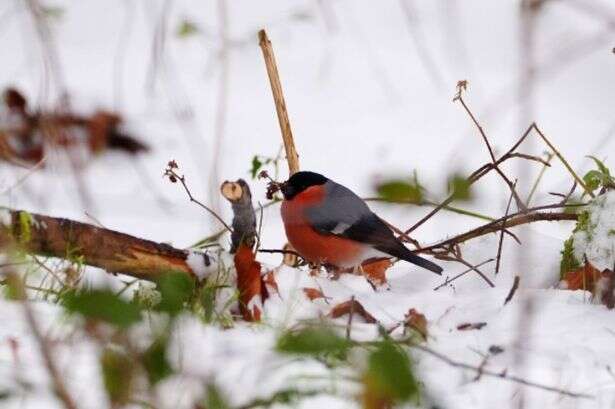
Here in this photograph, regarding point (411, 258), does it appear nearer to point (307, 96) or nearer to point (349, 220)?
point (349, 220)

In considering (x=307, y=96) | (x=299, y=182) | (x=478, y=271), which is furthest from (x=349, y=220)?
(x=307, y=96)

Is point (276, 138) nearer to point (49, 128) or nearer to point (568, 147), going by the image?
point (568, 147)

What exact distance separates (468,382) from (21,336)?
719 millimetres

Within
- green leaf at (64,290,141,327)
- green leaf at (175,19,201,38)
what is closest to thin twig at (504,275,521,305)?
green leaf at (64,290,141,327)

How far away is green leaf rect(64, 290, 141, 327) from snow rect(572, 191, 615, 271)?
152 centimetres

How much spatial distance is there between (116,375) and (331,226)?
1859 mm

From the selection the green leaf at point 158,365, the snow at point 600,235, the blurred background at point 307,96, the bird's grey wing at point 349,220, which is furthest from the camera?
the blurred background at point 307,96

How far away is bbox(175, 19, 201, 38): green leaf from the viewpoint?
4039 mm

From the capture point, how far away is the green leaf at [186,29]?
13.3ft

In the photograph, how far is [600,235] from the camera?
2.37m

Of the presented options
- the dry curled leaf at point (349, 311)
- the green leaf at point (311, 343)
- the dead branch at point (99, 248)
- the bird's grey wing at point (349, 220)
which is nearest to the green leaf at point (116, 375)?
the green leaf at point (311, 343)

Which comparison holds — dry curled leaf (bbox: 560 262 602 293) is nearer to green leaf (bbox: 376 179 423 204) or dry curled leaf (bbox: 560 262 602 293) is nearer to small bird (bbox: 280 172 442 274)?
small bird (bbox: 280 172 442 274)

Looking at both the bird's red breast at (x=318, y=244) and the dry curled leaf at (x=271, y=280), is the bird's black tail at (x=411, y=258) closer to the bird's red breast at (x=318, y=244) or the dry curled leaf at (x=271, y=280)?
the bird's red breast at (x=318, y=244)

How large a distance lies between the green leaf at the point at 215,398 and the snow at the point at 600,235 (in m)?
1.29
